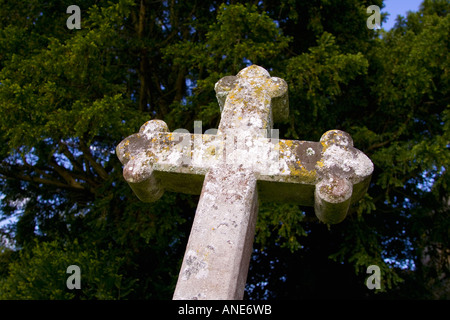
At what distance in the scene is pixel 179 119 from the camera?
7242 millimetres

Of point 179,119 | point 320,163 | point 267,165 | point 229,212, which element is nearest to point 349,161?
point 320,163

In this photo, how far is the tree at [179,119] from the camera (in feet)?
19.9

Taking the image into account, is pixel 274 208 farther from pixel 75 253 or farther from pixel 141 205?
pixel 75 253

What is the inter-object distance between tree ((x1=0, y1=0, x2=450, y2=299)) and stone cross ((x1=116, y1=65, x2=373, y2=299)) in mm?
3192

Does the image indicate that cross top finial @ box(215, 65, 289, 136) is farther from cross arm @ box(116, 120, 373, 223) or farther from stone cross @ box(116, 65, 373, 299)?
cross arm @ box(116, 120, 373, 223)

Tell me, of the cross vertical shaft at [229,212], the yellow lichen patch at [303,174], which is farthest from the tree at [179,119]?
the yellow lichen patch at [303,174]

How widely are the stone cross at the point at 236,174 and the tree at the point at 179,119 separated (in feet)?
10.5

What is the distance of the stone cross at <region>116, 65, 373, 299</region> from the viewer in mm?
2188

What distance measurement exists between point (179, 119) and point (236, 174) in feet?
15.9

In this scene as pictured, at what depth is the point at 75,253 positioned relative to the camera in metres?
6.48

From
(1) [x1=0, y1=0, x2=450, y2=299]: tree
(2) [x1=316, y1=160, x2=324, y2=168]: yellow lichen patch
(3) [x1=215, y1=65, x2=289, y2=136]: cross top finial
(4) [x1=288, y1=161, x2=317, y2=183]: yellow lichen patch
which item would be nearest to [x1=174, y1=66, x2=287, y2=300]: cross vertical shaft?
(3) [x1=215, y1=65, x2=289, y2=136]: cross top finial

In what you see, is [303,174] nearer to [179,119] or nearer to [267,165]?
[267,165]

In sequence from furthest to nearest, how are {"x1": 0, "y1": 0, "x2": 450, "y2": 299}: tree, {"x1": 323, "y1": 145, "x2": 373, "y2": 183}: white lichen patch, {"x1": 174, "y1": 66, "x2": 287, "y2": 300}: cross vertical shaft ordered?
1. {"x1": 0, "y1": 0, "x2": 450, "y2": 299}: tree
2. {"x1": 323, "y1": 145, "x2": 373, "y2": 183}: white lichen patch
3. {"x1": 174, "y1": 66, "x2": 287, "y2": 300}: cross vertical shaft
